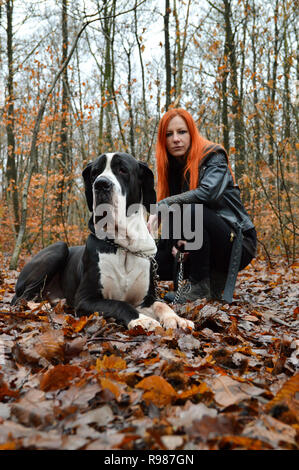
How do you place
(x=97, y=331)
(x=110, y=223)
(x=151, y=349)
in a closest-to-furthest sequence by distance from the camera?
(x=151, y=349) < (x=97, y=331) < (x=110, y=223)

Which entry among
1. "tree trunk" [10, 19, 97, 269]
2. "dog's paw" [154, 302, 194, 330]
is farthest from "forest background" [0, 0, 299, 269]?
"dog's paw" [154, 302, 194, 330]

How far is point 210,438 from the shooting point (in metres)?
1.06

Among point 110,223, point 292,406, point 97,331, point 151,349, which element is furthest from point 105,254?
point 292,406

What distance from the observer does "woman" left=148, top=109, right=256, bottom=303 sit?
3850mm

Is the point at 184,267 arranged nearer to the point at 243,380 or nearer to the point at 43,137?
the point at 243,380

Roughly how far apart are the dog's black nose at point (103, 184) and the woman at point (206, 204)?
94 cm

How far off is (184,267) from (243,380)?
2.80 meters

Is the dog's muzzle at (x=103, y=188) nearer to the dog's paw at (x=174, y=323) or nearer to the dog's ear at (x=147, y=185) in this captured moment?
the dog's ear at (x=147, y=185)

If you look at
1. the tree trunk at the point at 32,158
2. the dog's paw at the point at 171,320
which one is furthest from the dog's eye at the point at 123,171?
the tree trunk at the point at 32,158

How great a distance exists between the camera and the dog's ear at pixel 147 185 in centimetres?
328

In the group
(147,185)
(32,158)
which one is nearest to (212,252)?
(147,185)

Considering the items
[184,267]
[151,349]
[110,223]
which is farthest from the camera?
[184,267]

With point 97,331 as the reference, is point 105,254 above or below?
above

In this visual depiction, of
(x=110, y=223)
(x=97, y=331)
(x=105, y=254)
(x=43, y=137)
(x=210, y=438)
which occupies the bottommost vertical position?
(x=97, y=331)
